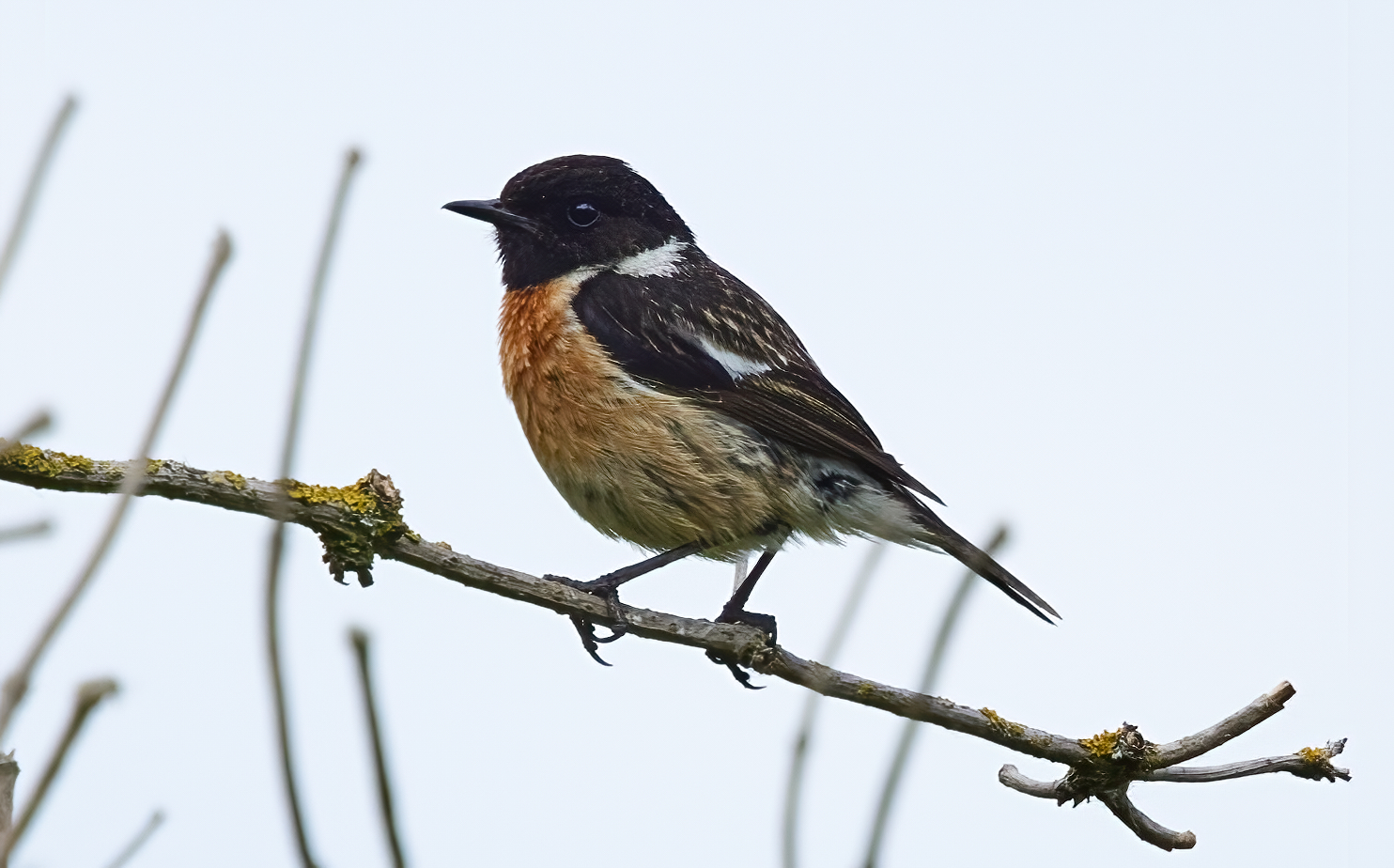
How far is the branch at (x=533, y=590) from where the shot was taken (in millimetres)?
3170

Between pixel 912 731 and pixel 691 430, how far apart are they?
4118 mm

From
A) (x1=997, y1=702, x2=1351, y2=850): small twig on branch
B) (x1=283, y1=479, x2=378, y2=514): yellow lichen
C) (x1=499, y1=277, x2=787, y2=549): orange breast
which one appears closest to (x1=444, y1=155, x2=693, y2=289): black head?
(x1=499, y1=277, x2=787, y2=549): orange breast

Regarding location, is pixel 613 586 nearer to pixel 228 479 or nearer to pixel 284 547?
pixel 228 479

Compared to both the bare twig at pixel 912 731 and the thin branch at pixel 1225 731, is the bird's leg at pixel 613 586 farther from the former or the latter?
the bare twig at pixel 912 731

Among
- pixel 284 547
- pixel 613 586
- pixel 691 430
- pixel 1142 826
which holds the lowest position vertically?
pixel 284 547

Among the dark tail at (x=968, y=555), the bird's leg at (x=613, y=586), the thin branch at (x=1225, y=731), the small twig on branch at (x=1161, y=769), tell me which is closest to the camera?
the thin branch at (x=1225, y=731)

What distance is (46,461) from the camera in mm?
3131

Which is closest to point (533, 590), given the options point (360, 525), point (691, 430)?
point (360, 525)

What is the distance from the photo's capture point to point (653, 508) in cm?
572

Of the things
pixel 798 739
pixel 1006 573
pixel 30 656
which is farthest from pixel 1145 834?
pixel 30 656

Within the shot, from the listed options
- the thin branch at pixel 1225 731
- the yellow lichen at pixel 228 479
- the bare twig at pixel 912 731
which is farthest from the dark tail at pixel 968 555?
the bare twig at pixel 912 731

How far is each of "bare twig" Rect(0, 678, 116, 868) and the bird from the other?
3756 mm

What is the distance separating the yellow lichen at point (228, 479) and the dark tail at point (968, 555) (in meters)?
3.08

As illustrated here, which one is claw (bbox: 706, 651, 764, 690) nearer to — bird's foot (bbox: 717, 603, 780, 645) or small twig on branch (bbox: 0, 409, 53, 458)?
bird's foot (bbox: 717, 603, 780, 645)
